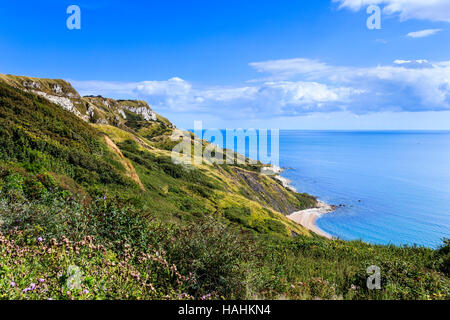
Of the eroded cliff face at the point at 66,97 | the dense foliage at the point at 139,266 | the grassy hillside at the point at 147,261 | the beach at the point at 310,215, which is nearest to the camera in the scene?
the dense foliage at the point at 139,266

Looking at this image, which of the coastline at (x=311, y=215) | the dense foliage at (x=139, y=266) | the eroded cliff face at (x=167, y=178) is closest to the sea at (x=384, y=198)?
the coastline at (x=311, y=215)

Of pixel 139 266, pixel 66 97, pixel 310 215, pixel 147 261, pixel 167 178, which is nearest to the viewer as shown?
pixel 139 266

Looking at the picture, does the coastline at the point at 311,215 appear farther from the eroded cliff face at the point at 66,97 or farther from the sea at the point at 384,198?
the eroded cliff face at the point at 66,97

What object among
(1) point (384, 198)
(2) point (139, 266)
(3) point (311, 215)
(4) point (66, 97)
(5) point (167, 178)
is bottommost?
(3) point (311, 215)

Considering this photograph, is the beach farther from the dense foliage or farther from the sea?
the dense foliage

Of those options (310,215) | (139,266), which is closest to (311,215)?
(310,215)

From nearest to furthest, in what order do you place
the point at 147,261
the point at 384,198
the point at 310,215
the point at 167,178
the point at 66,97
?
the point at 147,261, the point at 167,178, the point at 310,215, the point at 384,198, the point at 66,97

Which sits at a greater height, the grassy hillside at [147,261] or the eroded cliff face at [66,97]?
the eroded cliff face at [66,97]

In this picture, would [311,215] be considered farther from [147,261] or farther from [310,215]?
[147,261]

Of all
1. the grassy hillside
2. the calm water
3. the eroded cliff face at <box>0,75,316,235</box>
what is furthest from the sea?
the grassy hillside

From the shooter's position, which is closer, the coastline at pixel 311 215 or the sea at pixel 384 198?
the sea at pixel 384 198

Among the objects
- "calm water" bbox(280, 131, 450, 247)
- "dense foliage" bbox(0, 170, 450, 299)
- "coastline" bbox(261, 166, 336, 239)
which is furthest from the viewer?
"coastline" bbox(261, 166, 336, 239)

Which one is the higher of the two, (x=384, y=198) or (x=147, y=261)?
(x=147, y=261)

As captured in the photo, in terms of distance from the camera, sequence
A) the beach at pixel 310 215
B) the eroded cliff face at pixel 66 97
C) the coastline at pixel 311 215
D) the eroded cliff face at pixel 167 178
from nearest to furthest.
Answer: the eroded cliff face at pixel 167 178 → the coastline at pixel 311 215 → the beach at pixel 310 215 → the eroded cliff face at pixel 66 97
